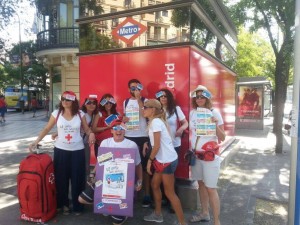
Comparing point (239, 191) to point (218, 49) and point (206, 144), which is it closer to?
point (206, 144)

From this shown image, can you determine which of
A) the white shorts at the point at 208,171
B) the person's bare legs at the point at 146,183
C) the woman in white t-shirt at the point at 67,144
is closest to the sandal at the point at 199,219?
the white shorts at the point at 208,171

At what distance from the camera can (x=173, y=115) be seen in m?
4.46

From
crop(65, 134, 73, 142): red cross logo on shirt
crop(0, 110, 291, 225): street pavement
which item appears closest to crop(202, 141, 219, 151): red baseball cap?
crop(0, 110, 291, 225): street pavement

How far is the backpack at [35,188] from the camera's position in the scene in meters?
4.03

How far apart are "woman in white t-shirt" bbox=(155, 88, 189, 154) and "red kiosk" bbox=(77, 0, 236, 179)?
12.5 inches

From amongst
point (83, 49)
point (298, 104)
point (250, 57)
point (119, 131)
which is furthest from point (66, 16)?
point (250, 57)

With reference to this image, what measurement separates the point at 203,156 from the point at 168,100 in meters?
1.02

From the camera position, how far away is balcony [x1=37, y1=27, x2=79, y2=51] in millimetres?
16219

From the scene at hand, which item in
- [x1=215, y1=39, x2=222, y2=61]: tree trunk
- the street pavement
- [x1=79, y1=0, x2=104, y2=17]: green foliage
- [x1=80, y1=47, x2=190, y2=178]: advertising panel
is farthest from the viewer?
[x1=215, y1=39, x2=222, y2=61]: tree trunk

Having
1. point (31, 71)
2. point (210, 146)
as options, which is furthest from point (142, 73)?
point (31, 71)

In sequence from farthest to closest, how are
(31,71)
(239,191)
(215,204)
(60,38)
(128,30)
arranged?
(31,71) < (60,38) < (239,191) < (128,30) < (215,204)

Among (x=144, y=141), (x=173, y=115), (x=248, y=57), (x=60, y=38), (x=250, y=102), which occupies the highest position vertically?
(x=248, y=57)

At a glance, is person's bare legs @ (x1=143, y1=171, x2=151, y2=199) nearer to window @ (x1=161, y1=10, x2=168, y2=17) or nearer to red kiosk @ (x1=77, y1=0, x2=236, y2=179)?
red kiosk @ (x1=77, y1=0, x2=236, y2=179)

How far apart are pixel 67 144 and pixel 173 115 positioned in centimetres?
157
